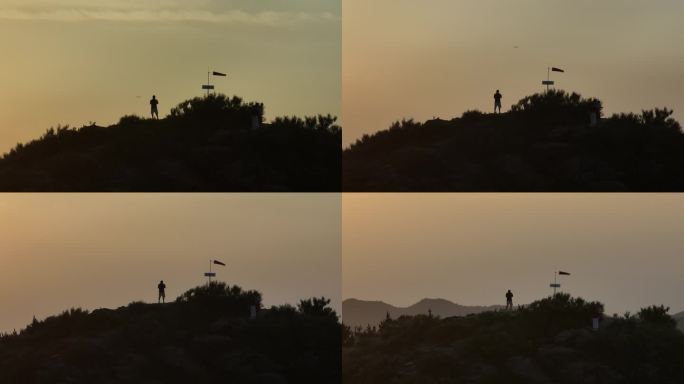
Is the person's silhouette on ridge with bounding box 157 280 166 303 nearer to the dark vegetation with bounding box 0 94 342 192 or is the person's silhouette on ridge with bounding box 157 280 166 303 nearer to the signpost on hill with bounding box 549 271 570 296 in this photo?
the dark vegetation with bounding box 0 94 342 192

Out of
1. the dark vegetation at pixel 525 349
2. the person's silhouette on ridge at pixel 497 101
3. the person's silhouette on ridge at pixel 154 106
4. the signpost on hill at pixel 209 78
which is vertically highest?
the signpost on hill at pixel 209 78

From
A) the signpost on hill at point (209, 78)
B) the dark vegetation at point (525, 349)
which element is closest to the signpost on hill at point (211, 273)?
the signpost on hill at point (209, 78)

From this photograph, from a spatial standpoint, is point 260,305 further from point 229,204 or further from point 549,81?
point 549,81

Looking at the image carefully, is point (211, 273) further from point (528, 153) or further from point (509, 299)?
point (528, 153)

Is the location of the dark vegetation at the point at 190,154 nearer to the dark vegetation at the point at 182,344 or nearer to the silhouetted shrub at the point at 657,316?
the dark vegetation at the point at 182,344

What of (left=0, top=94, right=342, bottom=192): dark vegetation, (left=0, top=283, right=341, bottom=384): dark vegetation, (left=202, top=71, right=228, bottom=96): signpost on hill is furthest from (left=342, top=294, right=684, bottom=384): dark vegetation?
(left=202, top=71, right=228, bottom=96): signpost on hill

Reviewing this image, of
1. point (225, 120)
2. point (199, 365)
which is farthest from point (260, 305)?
point (225, 120)
